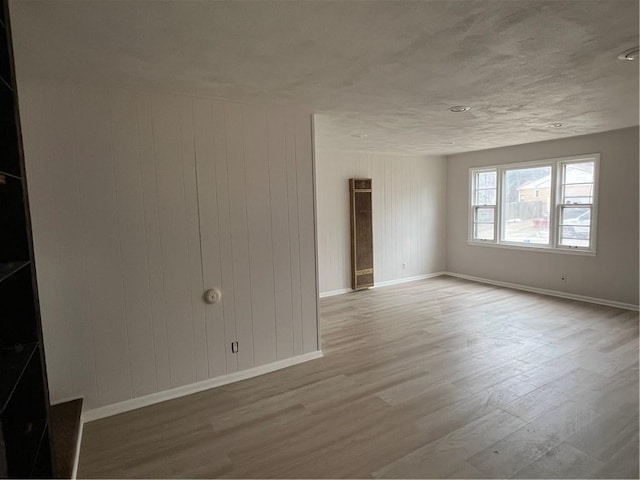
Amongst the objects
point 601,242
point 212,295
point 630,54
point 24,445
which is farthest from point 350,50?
point 601,242

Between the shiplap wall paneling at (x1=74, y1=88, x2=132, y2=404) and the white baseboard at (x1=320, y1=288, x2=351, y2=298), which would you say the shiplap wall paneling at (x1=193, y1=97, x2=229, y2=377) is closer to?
the shiplap wall paneling at (x1=74, y1=88, x2=132, y2=404)

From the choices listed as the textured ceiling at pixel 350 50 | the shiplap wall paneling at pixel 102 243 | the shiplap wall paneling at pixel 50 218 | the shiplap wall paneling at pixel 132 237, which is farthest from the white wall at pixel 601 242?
the shiplap wall paneling at pixel 50 218

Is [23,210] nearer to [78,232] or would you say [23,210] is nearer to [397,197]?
[78,232]

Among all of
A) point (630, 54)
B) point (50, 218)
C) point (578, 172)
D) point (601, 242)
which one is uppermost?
point (630, 54)

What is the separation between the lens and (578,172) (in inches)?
217

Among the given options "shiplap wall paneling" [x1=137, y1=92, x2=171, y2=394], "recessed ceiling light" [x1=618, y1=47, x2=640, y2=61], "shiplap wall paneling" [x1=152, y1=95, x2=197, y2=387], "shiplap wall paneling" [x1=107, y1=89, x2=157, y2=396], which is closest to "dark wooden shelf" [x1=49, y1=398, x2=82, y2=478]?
"shiplap wall paneling" [x1=107, y1=89, x2=157, y2=396]

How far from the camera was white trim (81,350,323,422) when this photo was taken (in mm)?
2770

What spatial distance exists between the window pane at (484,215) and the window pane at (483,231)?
3.0 inches

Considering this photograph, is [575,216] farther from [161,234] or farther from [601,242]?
[161,234]

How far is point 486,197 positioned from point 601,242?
2030mm

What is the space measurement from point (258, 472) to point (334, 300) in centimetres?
387

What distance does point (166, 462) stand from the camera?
2285mm

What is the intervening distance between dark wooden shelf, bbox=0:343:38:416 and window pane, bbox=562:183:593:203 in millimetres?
6502

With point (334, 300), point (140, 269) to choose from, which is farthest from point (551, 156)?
point (140, 269)
